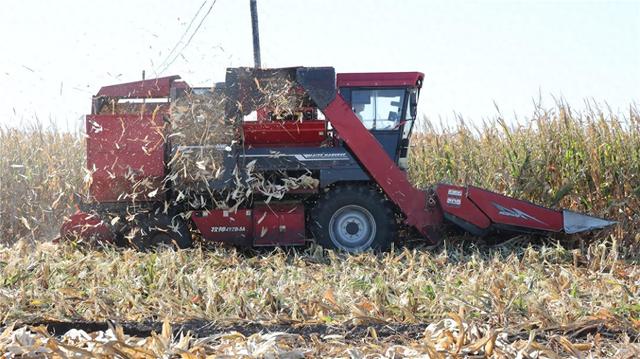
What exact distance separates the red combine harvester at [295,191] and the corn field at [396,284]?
0.33m

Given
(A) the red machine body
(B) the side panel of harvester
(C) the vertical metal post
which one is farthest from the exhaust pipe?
(C) the vertical metal post

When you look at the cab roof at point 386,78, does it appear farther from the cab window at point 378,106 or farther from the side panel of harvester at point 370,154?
the side panel of harvester at point 370,154

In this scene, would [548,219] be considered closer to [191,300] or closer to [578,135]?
[578,135]

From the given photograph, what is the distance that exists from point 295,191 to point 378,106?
1.33 metres

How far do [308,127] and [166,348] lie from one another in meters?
5.50

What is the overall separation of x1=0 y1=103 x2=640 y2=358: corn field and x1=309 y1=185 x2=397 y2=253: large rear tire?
13.4 inches

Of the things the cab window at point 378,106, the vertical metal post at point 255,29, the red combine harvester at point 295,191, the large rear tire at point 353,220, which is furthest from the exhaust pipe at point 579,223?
the vertical metal post at point 255,29

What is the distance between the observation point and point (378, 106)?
375 inches

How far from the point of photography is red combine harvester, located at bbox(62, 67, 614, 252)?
9.00 m

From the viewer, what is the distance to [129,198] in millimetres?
9125

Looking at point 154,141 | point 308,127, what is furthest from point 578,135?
point 154,141

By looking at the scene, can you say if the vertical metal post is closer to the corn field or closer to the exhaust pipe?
the corn field

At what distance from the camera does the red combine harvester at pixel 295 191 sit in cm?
900

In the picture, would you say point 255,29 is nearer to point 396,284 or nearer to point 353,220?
point 353,220
